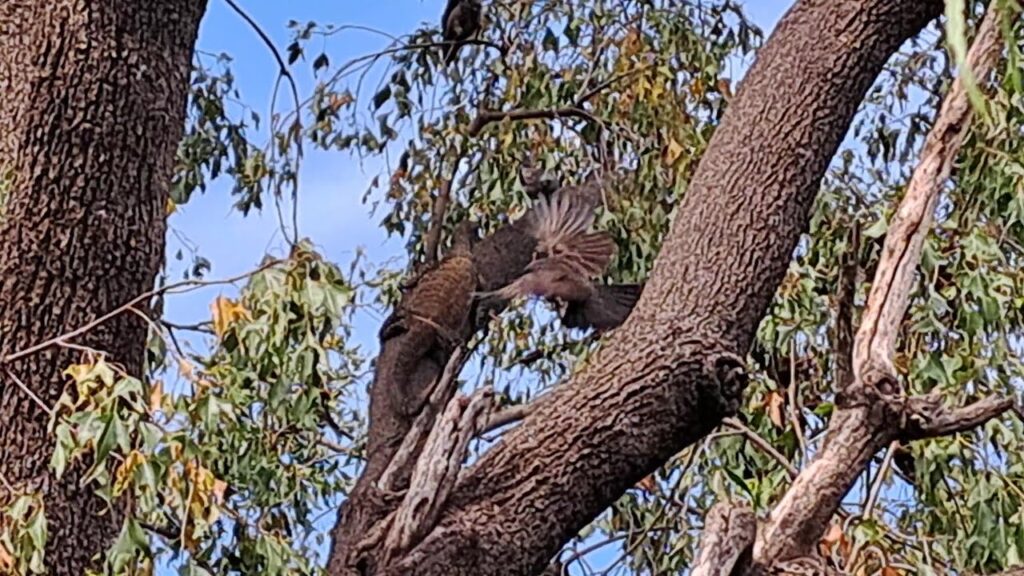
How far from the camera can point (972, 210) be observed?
3.24 metres

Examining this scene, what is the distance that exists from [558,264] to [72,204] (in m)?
1.11

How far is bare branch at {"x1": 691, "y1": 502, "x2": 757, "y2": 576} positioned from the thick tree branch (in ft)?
0.31

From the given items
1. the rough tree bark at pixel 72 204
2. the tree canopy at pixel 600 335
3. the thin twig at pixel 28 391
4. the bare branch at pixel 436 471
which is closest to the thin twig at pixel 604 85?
the tree canopy at pixel 600 335

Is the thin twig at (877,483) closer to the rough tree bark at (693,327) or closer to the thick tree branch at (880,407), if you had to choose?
the thick tree branch at (880,407)

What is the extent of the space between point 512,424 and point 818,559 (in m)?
0.70

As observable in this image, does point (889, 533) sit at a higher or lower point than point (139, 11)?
A: lower

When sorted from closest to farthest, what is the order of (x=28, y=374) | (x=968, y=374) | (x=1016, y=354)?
(x=28, y=374)
(x=968, y=374)
(x=1016, y=354)

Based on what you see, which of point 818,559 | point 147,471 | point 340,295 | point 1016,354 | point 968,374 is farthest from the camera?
point 1016,354

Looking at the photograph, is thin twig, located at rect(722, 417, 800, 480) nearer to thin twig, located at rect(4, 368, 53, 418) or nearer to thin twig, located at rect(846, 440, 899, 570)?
thin twig, located at rect(846, 440, 899, 570)

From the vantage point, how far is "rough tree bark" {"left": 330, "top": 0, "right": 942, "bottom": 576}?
2246 mm

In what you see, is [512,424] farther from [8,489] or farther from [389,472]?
[8,489]

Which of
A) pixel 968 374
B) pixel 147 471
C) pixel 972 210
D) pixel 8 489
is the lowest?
pixel 147 471

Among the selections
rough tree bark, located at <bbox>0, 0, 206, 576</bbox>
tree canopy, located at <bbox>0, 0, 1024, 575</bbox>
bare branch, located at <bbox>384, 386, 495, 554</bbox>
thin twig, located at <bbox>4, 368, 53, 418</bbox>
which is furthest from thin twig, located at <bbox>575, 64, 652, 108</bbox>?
thin twig, located at <bbox>4, 368, 53, 418</bbox>

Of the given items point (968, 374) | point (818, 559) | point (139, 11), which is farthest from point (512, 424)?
point (139, 11)
